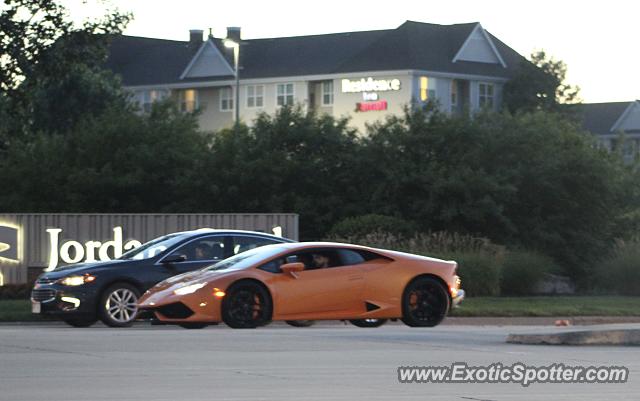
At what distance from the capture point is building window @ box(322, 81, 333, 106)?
8812 cm

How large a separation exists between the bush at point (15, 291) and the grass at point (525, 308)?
1797 mm

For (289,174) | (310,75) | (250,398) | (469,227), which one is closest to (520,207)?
(469,227)

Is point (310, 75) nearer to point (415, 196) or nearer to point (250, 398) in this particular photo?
point (415, 196)

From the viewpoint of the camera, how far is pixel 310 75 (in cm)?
8781

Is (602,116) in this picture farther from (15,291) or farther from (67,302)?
(67,302)

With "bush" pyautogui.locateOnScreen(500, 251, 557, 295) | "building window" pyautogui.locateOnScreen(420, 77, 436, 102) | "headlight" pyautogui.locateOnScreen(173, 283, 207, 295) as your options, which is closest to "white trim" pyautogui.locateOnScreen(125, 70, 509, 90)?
"building window" pyautogui.locateOnScreen(420, 77, 436, 102)

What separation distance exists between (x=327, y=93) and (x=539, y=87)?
13731mm

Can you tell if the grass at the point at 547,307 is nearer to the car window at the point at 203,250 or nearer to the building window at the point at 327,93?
the car window at the point at 203,250

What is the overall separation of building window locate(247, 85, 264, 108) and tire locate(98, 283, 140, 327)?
6853 cm

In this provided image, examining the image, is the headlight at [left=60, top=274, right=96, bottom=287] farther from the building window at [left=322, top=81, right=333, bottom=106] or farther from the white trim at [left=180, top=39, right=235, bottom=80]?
the white trim at [left=180, top=39, right=235, bottom=80]

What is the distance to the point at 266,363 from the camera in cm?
1487

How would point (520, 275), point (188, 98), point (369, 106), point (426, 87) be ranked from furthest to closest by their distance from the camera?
1. point (188, 98)
2. point (369, 106)
3. point (426, 87)
4. point (520, 275)

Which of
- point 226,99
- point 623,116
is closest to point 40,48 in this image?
point 226,99

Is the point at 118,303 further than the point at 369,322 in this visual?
Yes
